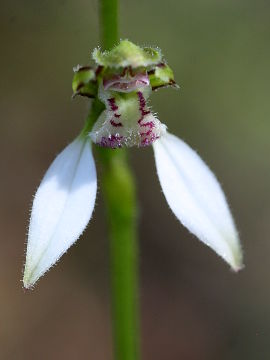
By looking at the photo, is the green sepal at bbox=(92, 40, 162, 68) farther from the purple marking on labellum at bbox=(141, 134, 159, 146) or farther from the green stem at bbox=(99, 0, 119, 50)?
the purple marking on labellum at bbox=(141, 134, 159, 146)

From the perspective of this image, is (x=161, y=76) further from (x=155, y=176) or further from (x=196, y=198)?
(x=155, y=176)

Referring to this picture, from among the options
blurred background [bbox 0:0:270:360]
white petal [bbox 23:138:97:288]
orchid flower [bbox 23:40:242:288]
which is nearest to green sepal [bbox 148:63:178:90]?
orchid flower [bbox 23:40:242:288]

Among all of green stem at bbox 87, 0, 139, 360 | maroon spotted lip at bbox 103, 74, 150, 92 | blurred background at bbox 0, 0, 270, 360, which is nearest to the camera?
maroon spotted lip at bbox 103, 74, 150, 92

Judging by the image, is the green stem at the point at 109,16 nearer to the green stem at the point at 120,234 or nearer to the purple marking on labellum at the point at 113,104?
the green stem at the point at 120,234

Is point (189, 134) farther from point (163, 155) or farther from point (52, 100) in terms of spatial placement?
point (163, 155)

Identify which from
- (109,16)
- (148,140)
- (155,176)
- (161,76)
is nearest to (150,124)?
(148,140)

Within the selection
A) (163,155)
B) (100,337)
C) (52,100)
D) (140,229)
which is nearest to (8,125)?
(52,100)
